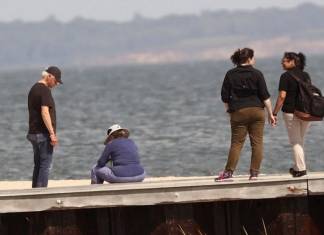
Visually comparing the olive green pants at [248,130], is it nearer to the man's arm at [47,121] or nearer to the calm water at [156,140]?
the man's arm at [47,121]

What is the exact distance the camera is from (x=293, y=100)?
13.6 meters

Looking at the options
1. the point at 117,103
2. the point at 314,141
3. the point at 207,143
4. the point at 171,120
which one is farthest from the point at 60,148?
the point at 117,103

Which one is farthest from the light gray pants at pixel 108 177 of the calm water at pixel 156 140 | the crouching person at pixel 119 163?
the calm water at pixel 156 140

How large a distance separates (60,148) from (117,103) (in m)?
39.4

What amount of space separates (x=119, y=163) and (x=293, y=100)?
6.98 feet

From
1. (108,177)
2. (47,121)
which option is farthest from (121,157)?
(47,121)

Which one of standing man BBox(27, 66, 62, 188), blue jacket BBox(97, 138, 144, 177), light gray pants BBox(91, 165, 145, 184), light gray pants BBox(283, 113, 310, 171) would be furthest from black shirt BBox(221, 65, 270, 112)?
standing man BBox(27, 66, 62, 188)

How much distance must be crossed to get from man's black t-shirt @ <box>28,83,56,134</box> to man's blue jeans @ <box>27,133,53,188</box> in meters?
0.07

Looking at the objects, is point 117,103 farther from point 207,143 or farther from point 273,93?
point 207,143

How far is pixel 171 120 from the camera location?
56.8 metres

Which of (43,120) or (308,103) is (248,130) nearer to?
(308,103)

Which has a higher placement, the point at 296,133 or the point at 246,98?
the point at 246,98

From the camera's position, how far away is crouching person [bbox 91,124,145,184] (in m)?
13.5

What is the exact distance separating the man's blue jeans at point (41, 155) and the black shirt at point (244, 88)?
90.6 inches
